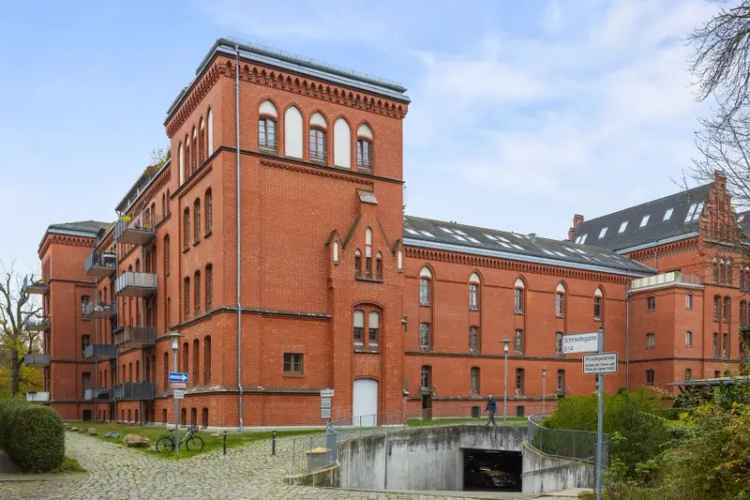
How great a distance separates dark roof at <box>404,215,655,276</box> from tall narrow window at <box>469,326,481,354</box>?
4699 mm

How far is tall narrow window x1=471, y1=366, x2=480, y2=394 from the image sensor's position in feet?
153

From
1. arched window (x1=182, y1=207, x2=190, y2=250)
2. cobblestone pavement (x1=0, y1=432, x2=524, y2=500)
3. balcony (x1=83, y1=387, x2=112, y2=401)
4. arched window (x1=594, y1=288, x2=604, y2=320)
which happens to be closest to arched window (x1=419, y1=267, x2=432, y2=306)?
arched window (x1=594, y1=288, x2=604, y2=320)

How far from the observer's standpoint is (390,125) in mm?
35812

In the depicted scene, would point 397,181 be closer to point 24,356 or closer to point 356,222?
point 356,222

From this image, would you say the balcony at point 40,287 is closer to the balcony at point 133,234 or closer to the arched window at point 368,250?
the balcony at point 133,234

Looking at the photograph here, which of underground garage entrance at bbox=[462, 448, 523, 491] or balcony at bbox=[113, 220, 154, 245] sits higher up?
balcony at bbox=[113, 220, 154, 245]

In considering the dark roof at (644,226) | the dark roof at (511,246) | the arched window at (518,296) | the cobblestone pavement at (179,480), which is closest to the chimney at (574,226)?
the dark roof at (644,226)

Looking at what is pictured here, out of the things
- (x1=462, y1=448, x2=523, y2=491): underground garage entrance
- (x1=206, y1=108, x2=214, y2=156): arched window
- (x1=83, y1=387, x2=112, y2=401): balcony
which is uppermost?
(x1=206, y1=108, x2=214, y2=156): arched window

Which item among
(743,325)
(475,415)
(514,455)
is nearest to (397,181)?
(514,455)

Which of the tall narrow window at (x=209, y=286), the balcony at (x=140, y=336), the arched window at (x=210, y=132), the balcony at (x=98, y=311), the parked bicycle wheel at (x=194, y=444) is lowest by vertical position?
the parked bicycle wheel at (x=194, y=444)

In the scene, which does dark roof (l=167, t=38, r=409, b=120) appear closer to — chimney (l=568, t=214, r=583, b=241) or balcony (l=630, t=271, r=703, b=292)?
balcony (l=630, t=271, r=703, b=292)

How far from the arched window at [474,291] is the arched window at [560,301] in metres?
6.75

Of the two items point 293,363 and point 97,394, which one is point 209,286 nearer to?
point 293,363

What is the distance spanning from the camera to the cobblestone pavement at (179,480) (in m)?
15.3
